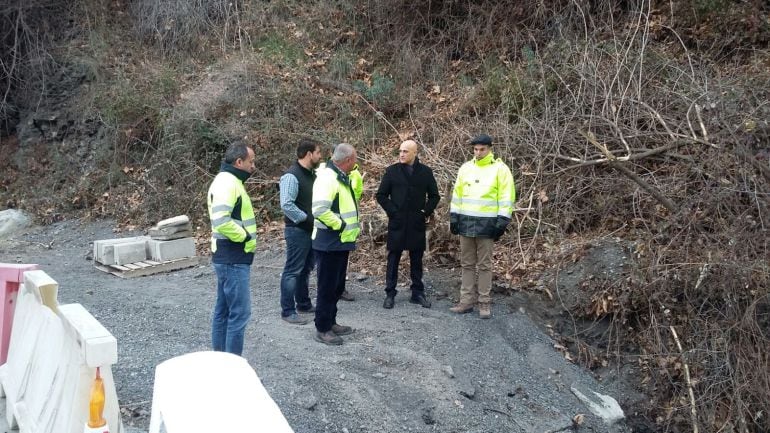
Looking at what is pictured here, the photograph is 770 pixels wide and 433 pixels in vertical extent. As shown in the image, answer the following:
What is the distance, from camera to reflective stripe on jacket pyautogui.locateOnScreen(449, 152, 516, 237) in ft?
22.8

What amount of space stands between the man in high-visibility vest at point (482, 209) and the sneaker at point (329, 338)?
1856 mm

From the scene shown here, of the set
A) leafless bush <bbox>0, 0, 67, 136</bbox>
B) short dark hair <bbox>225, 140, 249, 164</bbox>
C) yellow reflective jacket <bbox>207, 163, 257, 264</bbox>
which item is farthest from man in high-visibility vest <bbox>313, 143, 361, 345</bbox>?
leafless bush <bbox>0, 0, 67, 136</bbox>

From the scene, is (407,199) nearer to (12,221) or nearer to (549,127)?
(549,127)

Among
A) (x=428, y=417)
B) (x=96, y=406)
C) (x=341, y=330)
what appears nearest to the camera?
(x=96, y=406)

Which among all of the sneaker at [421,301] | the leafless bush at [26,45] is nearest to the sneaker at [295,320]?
the sneaker at [421,301]

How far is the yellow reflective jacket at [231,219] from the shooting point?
196 inches

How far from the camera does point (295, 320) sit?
6852 millimetres

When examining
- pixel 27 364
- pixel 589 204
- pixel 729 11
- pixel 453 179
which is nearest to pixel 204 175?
pixel 453 179

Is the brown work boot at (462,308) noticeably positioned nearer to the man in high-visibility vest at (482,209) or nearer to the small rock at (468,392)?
the man in high-visibility vest at (482,209)

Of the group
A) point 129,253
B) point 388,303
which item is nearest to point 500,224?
point 388,303

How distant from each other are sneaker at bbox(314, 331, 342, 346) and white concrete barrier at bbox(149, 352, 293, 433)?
308cm

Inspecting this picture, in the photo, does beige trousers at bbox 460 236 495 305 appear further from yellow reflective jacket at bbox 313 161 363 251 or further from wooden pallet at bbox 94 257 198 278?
wooden pallet at bbox 94 257 198 278

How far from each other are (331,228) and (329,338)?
1052mm

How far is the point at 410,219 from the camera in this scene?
24.0 feet
